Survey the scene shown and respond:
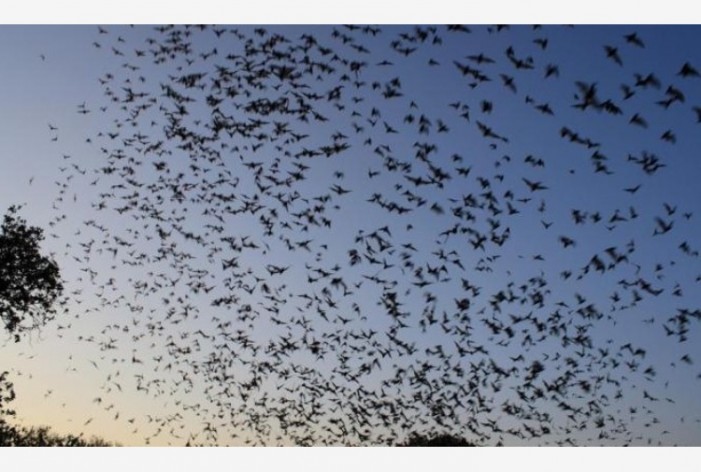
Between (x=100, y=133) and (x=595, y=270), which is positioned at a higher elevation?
(x=100, y=133)

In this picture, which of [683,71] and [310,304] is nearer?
[683,71]

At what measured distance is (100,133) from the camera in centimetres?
2253

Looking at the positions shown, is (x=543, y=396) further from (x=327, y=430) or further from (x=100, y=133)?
(x=100, y=133)

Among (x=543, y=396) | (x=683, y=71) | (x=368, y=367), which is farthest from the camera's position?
(x=368, y=367)

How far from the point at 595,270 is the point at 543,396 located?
3716 millimetres

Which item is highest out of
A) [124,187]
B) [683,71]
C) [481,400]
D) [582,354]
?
[683,71]

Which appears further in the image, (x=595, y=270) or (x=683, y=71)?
(x=595, y=270)

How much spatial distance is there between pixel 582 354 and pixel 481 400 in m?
2.98

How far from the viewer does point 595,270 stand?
2036 cm

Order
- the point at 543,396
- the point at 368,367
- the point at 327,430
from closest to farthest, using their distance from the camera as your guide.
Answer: the point at 327,430, the point at 543,396, the point at 368,367

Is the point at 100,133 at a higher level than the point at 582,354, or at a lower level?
higher

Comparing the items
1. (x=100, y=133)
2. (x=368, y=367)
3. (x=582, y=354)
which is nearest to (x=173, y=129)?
(x=100, y=133)

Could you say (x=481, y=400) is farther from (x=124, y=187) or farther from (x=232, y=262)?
(x=124, y=187)

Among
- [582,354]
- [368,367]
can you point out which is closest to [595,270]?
[582,354]
